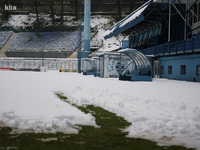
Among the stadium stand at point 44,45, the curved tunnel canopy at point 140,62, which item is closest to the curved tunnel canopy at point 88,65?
the curved tunnel canopy at point 140,62

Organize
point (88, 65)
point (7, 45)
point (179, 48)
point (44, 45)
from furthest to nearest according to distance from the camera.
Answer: point (7, 45), point (44, 45), point (88, 65), point (179, 48)

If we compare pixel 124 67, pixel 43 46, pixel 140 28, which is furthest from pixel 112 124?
pixel 43 46

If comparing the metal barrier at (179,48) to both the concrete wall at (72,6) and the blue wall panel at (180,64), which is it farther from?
the concrete wall at (72,6)

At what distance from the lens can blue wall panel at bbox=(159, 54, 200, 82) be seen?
2288cm

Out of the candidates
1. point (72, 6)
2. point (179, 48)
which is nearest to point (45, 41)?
point (72, 6)

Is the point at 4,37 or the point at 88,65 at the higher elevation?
the point at 4,37

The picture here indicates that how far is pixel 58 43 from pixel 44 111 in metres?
63.4

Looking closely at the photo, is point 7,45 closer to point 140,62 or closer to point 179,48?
point 140,62

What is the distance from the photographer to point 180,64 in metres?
25.3

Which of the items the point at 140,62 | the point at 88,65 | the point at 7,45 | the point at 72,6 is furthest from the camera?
the point at 72,6

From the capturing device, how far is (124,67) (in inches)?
1106

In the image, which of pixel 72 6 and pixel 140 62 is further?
pixel 72 6

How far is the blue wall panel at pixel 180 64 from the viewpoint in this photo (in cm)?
2288

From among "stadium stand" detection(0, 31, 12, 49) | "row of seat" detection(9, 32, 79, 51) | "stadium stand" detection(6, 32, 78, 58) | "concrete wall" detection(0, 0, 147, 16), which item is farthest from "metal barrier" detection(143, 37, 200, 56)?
"concrete wall" detection(0, 0, 147, 16)
